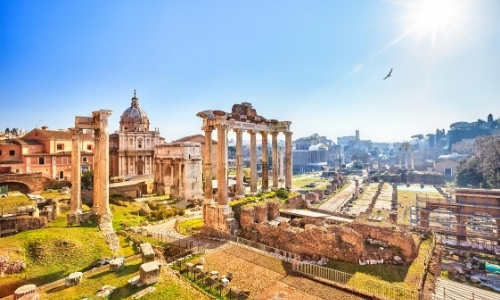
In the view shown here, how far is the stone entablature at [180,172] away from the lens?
3650 cm

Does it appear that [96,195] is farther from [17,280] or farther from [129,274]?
[129,274]

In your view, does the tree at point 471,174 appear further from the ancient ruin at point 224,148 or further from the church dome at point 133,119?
the church dome at point 133,119

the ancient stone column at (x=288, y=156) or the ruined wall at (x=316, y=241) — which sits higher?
the ancient stone column at (x=288, y=156)

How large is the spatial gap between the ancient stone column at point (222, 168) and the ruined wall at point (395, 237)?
338 inches

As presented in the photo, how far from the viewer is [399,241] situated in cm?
1315

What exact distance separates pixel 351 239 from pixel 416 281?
3011mm

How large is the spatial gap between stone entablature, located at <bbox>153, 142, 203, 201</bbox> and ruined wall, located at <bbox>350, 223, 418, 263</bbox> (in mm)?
24010

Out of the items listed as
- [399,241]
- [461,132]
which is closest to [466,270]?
[399,241]

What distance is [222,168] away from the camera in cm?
1778

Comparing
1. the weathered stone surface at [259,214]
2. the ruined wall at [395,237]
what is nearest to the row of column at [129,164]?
the weathered stone surface at [259,214]

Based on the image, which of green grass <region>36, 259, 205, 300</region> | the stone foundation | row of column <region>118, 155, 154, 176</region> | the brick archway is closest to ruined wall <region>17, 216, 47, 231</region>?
green grass <region>36, 259, 205, 300</region>

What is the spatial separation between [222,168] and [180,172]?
67.7ft

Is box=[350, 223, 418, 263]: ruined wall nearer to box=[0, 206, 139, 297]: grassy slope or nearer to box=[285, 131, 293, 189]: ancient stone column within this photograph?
box=[285, 131, 293, 189]: ancient stone column

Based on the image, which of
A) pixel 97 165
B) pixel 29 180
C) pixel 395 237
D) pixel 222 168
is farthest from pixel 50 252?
pixel 29 180
